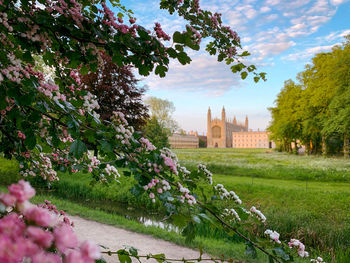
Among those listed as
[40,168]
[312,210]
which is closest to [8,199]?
[40,168]

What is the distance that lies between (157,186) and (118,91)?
61.6 feet

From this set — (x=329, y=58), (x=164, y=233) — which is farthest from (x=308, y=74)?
(x=164, y=233)

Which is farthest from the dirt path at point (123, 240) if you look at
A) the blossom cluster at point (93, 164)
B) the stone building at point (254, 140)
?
the stone building at point (254, 140)

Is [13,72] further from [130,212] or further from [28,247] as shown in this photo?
[130,212]

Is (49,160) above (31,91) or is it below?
below

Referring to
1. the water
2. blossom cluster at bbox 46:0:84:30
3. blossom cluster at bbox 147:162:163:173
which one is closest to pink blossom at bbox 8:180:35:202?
blossom cluster at bbox 147:162:163:173

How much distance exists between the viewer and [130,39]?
2049 mm

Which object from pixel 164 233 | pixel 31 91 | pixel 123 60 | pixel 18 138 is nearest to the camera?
pixel 31 91

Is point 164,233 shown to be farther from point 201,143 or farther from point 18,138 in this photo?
point 201,143

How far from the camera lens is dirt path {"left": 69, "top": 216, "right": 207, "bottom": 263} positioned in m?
5.83

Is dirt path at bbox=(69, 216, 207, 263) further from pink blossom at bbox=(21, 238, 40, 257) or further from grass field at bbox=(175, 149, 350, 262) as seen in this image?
pink blossom at bbox=(21, 238, 40, 257)

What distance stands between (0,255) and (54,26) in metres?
1.96

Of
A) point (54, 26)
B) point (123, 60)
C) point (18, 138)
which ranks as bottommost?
point (18, 138)

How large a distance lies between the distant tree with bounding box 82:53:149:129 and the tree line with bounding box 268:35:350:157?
17.3m
